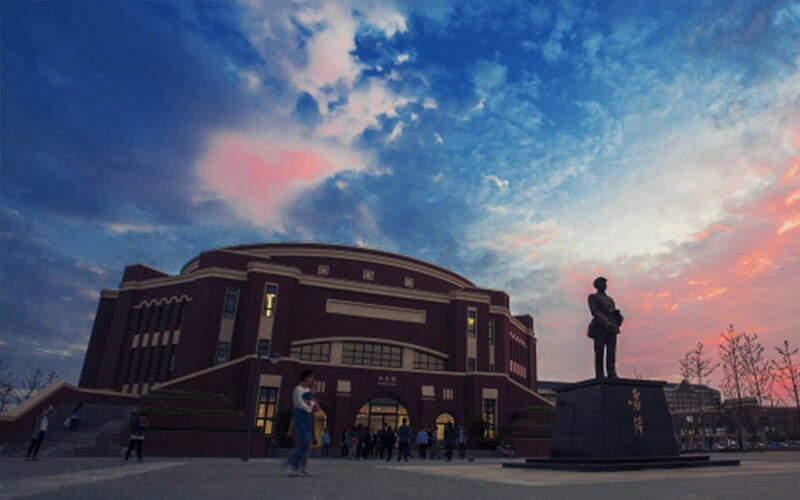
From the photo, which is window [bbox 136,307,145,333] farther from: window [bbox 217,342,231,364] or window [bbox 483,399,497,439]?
window [bbox 483,399,497,439]

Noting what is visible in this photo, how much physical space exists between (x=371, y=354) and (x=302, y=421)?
A: 30825 mm

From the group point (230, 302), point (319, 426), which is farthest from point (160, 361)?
point (319, 426)

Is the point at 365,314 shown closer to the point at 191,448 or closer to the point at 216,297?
the point at 216,297

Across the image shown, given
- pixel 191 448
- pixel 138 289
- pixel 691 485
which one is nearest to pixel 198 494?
pixel 691 485

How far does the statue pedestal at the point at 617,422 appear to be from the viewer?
12406 mm

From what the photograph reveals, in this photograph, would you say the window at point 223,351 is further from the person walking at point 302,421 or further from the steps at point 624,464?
the person walking at point 302,421

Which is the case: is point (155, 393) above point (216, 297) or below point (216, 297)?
below

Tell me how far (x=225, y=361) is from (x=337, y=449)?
10504 millimetres

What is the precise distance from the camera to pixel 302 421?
7918 mm

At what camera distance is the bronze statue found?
1424cm

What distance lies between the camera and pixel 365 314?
38875mm

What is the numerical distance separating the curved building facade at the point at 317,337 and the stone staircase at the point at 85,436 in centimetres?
381

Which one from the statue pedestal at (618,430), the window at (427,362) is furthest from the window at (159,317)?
the statue pedestal at (618,430)

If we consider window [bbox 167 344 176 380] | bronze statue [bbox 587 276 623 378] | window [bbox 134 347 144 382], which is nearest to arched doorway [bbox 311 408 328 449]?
window [bbox 167 344 176 380]
